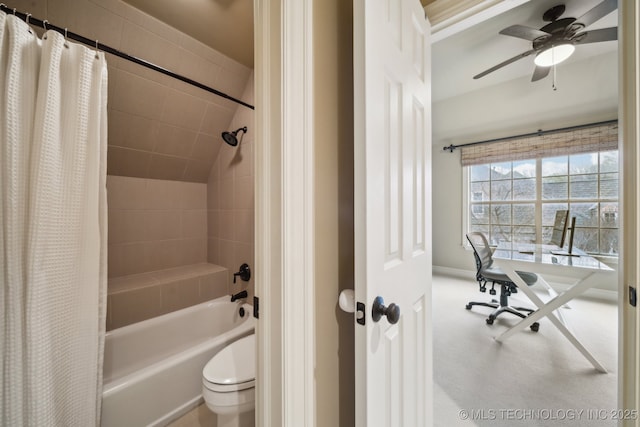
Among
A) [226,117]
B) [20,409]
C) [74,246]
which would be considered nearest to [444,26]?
[226,117]

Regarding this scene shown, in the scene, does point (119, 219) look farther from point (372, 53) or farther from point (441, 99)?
point (441, 99)

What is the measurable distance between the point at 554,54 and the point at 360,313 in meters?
3.18

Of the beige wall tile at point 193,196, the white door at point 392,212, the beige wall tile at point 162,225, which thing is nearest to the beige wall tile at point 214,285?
the beige wall tile at point 162,225

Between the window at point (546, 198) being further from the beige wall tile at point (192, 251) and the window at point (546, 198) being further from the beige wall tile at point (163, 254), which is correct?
the beige wall tile at point (163, 254)

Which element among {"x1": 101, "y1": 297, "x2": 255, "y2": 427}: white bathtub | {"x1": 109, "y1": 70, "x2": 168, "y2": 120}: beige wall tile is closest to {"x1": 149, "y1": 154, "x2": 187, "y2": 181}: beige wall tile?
{"x1": 109, "y1": 70, "x2": 168, "y2": 120}: beige wall tile

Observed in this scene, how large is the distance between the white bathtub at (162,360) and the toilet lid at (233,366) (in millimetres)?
289

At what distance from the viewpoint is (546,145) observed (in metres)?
3.24

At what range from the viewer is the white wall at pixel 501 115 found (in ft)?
9.49

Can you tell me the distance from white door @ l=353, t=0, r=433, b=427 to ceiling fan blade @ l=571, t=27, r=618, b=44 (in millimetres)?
1990

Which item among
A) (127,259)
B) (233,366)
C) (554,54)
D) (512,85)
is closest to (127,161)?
(127,259)

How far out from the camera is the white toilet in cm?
109

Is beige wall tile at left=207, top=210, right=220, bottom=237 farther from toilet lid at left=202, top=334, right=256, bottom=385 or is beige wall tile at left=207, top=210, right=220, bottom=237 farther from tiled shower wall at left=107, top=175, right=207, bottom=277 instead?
toilet lid at left=202, top=334, right=256, bottom=385

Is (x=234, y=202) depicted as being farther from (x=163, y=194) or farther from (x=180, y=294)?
(x=180, y=294)

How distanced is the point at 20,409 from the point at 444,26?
2453mm
